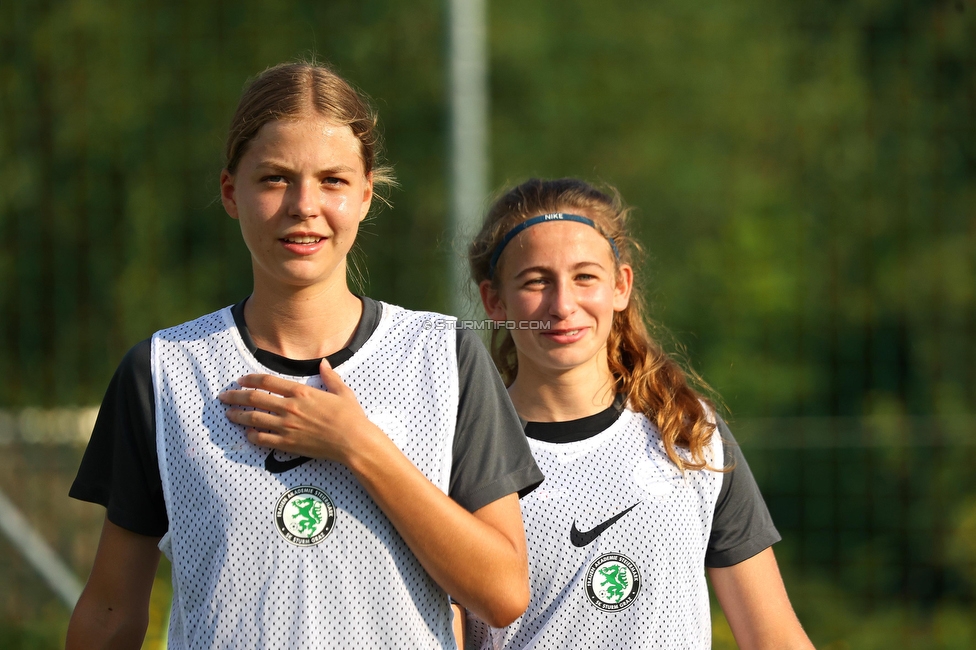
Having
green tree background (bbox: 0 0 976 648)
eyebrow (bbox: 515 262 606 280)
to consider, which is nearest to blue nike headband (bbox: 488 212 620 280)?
eyebrow (bbox: 515 262 606 280)

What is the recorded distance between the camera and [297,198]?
179 cm

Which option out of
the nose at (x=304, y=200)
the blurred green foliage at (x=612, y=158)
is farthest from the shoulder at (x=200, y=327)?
the blurred green foliage at (x=612, y=158)

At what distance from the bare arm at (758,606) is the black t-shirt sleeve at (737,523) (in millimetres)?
22

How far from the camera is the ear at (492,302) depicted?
2.59 metres

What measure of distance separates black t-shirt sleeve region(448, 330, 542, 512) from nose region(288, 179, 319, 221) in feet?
1.06

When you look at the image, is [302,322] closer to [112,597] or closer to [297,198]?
[297,198]

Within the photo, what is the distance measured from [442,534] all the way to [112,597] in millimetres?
568

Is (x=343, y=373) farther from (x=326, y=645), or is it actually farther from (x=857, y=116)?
(x=857, y=116)

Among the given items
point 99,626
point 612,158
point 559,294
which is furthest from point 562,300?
point 612,158

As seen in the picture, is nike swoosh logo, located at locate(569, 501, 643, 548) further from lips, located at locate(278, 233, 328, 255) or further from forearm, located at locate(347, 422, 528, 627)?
lips, located at locate(278, 233, 328, 255)

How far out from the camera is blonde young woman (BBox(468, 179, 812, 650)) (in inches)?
88.7

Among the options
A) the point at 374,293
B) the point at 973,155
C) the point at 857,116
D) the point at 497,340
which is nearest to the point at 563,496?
the point at 497,340

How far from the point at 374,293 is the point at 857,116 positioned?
168 inches

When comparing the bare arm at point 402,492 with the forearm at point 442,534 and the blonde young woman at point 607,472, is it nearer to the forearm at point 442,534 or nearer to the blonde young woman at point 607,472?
the forearm at point 442,534
